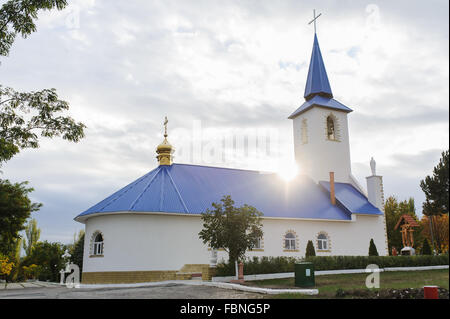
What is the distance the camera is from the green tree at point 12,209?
22.2 metres

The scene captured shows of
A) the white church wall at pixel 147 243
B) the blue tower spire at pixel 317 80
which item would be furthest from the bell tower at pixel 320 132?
the white church wall at pixel 147 243

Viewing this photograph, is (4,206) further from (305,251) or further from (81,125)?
(305,251)

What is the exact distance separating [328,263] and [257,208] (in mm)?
5686

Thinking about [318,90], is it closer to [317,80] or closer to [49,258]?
[317,80]

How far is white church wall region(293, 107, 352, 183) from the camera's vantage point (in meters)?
33.9

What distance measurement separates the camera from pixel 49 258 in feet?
101

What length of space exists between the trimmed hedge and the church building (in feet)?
10.6

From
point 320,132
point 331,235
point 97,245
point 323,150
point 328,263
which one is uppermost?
point 320,132

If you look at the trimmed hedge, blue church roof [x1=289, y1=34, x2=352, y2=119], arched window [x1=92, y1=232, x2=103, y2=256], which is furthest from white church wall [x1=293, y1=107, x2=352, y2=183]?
arched window [x1=92, y1=232, x2=103, y2=256]

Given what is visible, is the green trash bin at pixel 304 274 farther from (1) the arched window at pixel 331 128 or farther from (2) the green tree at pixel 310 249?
(1) the arched window at pixel 331 128

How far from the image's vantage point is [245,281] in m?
19.3

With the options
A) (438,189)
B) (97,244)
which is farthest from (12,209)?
(438,189)
